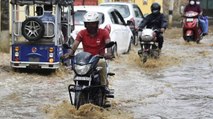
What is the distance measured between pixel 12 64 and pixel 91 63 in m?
4.38

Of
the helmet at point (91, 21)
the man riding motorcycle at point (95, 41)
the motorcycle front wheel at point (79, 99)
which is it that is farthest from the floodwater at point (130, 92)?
the helmet at point (91, 21)

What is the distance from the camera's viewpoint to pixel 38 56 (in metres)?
12.0

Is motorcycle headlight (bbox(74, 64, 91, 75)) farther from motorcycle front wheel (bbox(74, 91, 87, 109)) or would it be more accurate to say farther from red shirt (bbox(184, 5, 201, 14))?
red shirt (bbox(184, 5, 201, 14))

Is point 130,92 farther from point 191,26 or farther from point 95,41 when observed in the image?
point 191,26

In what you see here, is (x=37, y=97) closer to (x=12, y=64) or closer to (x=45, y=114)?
(x=45, y=114)

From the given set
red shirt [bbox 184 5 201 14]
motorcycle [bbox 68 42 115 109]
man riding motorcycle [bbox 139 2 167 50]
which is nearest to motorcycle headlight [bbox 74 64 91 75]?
motorcycle [bbox 68 42 115 109]

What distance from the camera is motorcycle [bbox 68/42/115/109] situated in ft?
26.6

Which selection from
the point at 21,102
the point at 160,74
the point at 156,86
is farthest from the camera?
the point at 160,74

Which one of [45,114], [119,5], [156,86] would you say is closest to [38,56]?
[156,86]

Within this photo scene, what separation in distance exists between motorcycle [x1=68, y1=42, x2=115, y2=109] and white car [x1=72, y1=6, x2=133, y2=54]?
20.2ft

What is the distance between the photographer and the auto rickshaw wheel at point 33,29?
11922 mm

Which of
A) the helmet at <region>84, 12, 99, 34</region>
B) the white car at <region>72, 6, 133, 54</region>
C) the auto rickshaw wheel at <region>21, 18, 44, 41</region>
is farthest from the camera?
the white car at <region>72, 6, 133, 54</region>

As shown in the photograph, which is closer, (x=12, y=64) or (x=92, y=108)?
(x=92, y=108)

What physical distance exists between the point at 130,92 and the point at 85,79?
2733 mm
